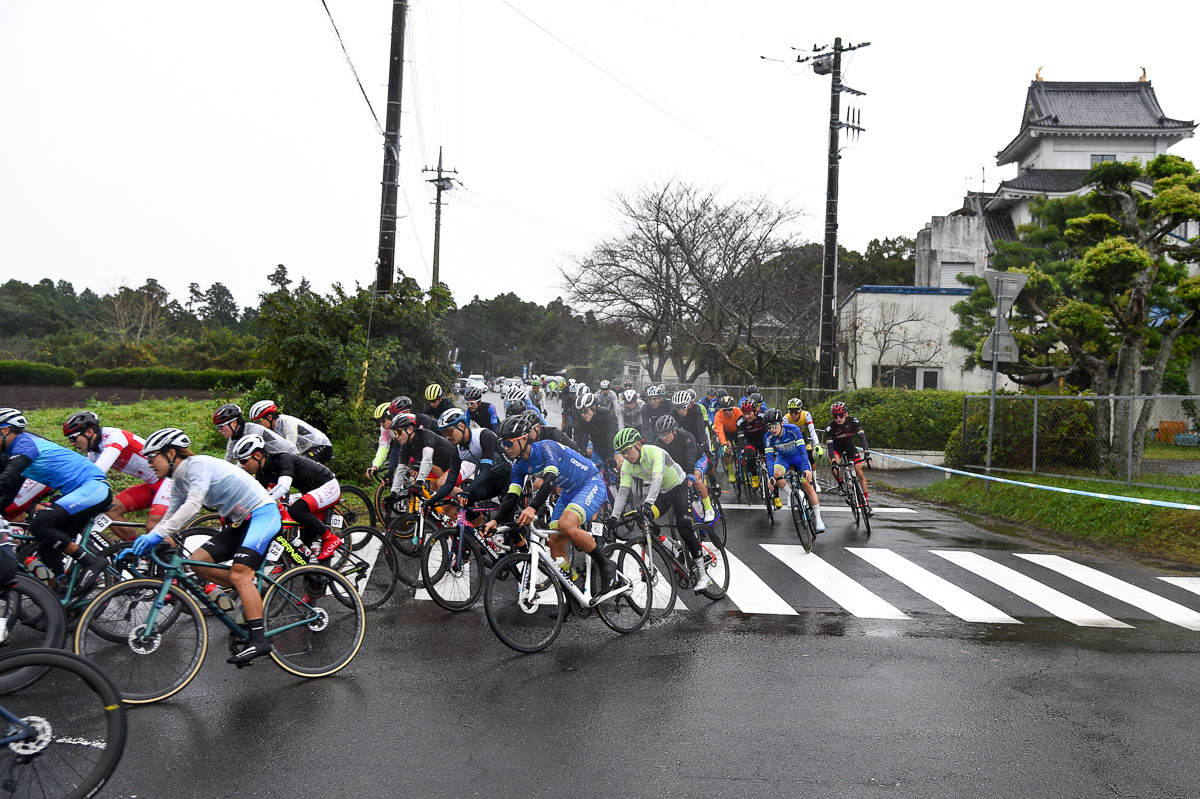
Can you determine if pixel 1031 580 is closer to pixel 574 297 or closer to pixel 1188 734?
pixel 1188 734

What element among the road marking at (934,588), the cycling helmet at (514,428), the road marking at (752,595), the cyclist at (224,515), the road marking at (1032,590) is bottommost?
the road marking at (752,595)

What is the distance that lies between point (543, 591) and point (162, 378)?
3565 centimetres

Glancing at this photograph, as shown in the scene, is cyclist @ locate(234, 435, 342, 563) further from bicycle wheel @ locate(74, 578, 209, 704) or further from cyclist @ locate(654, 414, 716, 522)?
cyclist @ locate(654, 414, 716, 522)

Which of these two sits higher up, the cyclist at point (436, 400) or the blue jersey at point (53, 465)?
the cyclist at point (436, 400)

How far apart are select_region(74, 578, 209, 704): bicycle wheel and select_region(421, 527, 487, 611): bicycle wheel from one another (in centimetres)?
242

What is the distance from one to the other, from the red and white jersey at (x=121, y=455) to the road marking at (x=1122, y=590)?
9463 millimetres

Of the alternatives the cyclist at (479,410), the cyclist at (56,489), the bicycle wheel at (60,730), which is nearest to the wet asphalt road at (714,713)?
the bicycle wheel at (60,730)

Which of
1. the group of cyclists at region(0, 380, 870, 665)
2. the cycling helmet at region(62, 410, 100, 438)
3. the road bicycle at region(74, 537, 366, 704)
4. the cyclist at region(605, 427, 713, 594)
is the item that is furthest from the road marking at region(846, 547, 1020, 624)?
Result: the cycling helmet at region(62, 410, 100, 438)

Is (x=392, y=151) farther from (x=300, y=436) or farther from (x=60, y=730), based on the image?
(x=60, y=730)

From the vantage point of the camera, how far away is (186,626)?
18.2 feet

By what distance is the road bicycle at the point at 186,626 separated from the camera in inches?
214

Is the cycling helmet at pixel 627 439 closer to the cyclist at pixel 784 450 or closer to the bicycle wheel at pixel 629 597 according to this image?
the bicycle wheel at pixel 629 597

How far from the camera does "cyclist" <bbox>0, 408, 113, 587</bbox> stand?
6.40 m

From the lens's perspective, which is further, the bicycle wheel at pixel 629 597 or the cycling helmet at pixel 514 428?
the bicycle wheel at pixel 629 597
